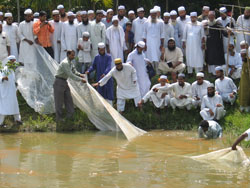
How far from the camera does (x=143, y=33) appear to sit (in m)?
14.1

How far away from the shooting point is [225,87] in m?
13.0

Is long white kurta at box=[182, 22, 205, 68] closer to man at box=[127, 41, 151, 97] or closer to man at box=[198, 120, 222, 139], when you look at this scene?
man at box=[127, 41, 151, 97]

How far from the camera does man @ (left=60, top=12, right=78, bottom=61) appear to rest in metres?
13.9

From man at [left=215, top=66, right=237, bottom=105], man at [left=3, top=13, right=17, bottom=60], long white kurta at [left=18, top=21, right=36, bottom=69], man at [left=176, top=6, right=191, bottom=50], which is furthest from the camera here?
man at [left=176, top=6, right=191, bottom=50]

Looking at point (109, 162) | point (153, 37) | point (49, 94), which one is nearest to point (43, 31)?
point (49, 94)

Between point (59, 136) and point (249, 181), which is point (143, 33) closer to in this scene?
point (59, 136)

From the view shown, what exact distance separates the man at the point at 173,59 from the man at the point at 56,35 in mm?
2611

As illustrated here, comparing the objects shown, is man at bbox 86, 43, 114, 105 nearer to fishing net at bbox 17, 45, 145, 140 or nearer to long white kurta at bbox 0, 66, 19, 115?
fishing net at bbox 17, 45, 145, 140

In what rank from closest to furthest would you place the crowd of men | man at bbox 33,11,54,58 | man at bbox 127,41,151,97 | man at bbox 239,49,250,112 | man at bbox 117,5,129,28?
man at bbox 239,49,250,112
the crowd of men
man at bbox 127,41,151,97
man at bbox 33,11,54,58
man at bbox 117,5,129,28

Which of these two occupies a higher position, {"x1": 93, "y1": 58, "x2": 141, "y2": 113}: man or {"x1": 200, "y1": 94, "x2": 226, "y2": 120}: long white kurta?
{"x1": 93, "y1": 58, "x2": 141, "y2": 113}: man

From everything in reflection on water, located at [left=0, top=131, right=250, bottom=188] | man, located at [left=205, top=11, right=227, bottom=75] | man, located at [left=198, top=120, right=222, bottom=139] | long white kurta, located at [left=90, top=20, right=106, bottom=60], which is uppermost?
long white kurta, located at [left=90, top=20, right=106, bottom=60]

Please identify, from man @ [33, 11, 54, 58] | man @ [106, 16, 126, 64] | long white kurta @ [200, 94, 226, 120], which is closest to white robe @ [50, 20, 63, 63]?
man @ [33, 11, 54, 58]

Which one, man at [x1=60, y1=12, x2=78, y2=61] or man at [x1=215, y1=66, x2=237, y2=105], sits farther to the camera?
man at [x1=60, y1=12, x2=78, y2=61]

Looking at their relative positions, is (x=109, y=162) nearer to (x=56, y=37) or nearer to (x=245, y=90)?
(x=245, y=90)
